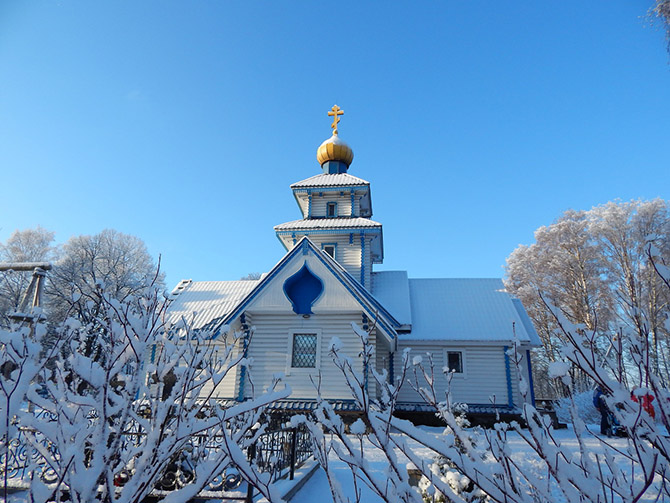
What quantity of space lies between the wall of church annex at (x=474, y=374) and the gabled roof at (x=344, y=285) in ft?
8.39

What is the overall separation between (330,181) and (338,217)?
1.91m

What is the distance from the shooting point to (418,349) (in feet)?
46.4

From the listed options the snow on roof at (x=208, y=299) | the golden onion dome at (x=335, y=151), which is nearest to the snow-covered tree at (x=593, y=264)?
the golden onion dome at (x=335, y=151)

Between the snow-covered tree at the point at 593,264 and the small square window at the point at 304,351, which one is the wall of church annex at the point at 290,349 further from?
the snow-covered tree at the point at 593,264

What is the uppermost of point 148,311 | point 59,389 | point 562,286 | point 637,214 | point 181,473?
point 637,214

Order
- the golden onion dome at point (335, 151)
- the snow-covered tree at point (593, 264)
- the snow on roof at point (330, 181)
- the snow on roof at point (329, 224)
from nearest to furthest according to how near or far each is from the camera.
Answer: the snow on roof at point (329, 224), the snow on roof at point (330, 181), the snow-covered tree at point (593, 264), the golden onion dome at point (335, 151)

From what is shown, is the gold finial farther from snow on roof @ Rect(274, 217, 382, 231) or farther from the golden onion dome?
snow on roof @ Rect(274, 217, 382, 231)

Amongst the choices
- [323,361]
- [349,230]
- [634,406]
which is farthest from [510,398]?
[634,406]

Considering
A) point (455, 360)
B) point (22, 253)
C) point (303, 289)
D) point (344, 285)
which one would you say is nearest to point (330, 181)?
point (303, 289)

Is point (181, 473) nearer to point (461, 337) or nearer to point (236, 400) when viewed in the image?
point (236, 400)

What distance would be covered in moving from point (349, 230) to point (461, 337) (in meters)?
6.14

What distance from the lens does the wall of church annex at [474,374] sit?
522 inches

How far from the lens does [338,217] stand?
17984 mm

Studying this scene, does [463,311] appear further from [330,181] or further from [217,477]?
[217,477]
